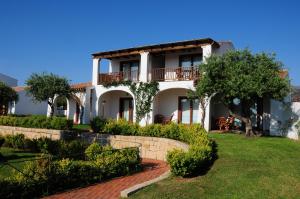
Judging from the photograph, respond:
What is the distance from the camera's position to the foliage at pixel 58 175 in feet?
27.5

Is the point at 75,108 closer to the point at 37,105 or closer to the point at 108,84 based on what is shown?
the point at 108,84

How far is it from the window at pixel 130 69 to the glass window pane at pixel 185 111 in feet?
14.2

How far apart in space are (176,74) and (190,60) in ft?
5.38

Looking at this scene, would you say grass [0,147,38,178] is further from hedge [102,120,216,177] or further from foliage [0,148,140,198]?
hedge [102,120,216,177]

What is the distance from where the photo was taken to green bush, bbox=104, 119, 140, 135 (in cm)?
1739

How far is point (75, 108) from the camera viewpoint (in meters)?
30.5

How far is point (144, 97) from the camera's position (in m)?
23.1

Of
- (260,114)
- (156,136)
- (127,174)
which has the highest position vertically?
(260,114)

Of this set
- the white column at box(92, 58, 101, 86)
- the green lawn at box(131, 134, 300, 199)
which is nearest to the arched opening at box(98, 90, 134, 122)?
the white column at box(92, 58, 101, 86)

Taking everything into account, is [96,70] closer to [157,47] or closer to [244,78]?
[157,47]

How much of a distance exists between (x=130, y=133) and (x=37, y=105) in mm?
23717

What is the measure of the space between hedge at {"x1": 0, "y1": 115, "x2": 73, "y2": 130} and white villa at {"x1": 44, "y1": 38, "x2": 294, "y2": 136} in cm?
523

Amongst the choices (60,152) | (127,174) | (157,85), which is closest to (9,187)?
(127,174)

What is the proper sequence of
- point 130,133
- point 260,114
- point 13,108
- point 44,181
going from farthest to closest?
point 13,108
point 260,114
point 130,133
point 44,181
